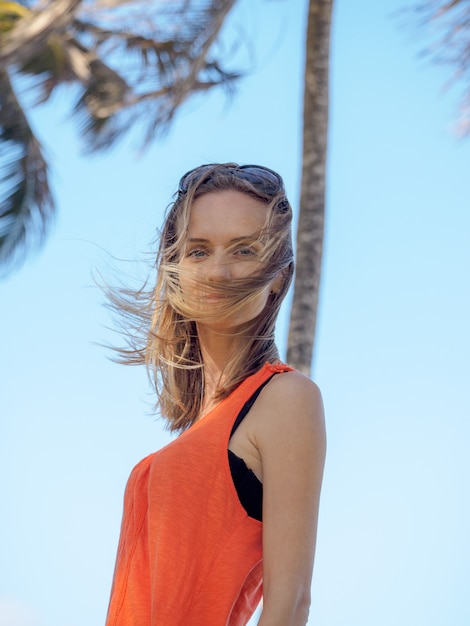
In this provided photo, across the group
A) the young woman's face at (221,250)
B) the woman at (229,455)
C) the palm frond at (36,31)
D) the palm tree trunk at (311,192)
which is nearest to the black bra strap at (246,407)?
the woman at (229,455)

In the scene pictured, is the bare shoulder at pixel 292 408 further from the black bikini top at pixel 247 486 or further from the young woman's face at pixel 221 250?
the young woman's face at pixel 221 250

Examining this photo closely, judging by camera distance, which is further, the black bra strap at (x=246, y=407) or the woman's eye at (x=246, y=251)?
the woman's eye at (x=246, y=251)

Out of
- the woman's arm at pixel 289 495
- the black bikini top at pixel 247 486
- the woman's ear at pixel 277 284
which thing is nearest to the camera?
the woman's arm at pixel 289 495

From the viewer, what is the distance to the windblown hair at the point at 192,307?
236 cm

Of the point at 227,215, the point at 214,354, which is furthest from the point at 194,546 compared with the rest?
the point at 227,215

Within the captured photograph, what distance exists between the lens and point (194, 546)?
2109mm

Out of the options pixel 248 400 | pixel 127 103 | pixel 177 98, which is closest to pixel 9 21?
pixel 127 103

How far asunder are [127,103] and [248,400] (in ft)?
17.2

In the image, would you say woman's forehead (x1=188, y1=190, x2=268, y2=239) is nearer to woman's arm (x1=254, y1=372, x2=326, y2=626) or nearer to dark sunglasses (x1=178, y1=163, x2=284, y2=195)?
dark sunglasses (x1=178, y1=163, x2=284, y2=195)

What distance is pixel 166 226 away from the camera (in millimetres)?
2604

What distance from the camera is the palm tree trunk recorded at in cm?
561

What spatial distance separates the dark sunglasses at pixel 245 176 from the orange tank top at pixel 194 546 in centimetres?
55

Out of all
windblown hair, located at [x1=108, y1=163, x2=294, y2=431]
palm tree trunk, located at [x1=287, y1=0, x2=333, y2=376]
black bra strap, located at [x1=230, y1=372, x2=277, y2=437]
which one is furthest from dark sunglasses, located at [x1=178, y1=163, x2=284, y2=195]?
palm tree trunk, located at [x1=287, y1=0, x2=333, y2=376]

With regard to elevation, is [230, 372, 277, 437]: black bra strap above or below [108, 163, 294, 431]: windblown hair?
below
